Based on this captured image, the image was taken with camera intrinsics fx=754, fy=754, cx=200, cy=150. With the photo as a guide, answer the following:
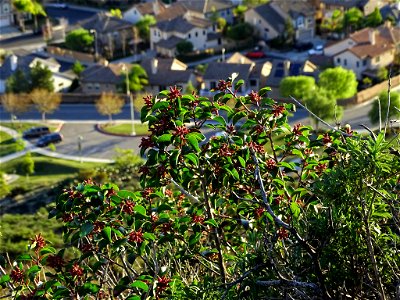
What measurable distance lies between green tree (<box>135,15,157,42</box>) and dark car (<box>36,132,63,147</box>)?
25802mm

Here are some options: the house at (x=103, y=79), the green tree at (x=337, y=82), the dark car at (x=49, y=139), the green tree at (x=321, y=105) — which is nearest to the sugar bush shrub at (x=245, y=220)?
the green tree at (x=321, y=105)

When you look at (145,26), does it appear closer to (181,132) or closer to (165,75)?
(165,75)

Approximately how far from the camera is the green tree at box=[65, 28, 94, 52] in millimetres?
68188

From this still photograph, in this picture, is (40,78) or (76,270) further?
(40,78)

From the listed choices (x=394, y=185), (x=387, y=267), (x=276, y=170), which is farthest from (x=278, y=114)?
(x=387, y=267)

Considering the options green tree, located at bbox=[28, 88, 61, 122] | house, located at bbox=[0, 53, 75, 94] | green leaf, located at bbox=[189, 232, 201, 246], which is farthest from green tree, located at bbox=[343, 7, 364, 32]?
green leaf, located at bbox=[189, 232, 201, 246]

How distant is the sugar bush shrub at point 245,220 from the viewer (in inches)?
246

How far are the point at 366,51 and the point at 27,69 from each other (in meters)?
25.5

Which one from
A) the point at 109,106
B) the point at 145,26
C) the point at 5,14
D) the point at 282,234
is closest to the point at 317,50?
the point at 145,26

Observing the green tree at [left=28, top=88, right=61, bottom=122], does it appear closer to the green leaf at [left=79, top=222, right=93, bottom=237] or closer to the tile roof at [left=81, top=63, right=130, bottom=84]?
the tile roof at [left=81, top=63, right=130, bottom=84]

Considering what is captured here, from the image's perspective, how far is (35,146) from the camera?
1762 inches

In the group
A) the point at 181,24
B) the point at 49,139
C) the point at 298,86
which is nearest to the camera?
the point at 49,139

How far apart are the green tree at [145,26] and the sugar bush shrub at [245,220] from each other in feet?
203

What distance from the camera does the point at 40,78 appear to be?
180 feet
